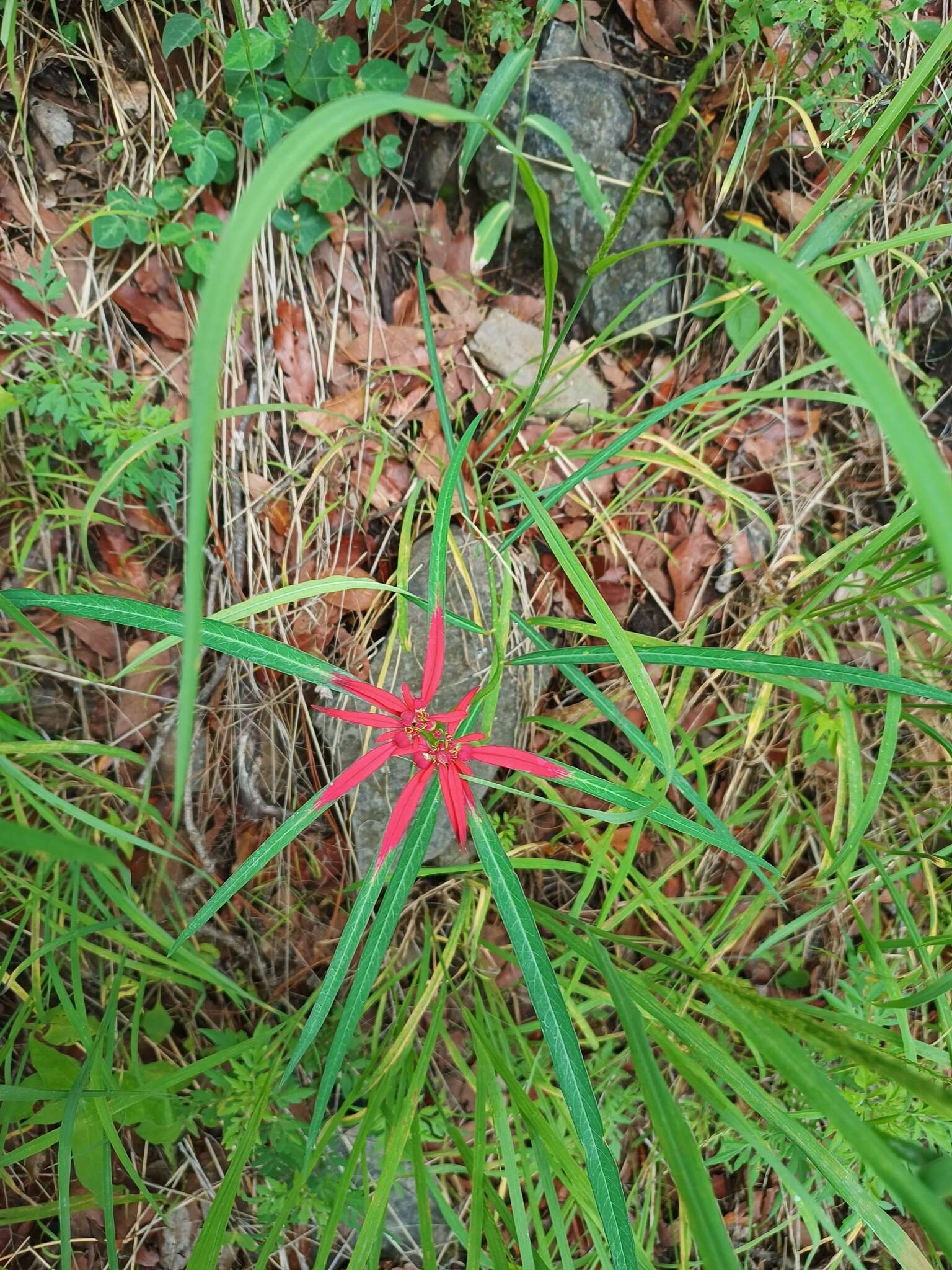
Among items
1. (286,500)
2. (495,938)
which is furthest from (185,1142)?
(286,500)

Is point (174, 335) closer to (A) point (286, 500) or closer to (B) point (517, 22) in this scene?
(A) point (286, 500)

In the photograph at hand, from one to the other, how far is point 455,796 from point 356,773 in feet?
0.35

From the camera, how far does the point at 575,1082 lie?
719 mm

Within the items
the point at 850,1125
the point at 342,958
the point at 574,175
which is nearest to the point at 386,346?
the point at 574,175

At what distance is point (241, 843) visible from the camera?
1338 millimetres

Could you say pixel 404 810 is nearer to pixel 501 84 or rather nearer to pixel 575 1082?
pixel 575 1082

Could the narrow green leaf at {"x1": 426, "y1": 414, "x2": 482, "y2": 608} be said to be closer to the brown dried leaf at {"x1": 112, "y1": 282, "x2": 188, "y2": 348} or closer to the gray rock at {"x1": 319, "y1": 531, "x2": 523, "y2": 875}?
the gray rock at {"x1": 319, "y1": 531, "x2": 523, "y2": 875}

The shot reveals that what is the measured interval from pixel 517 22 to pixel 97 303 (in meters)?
0.85

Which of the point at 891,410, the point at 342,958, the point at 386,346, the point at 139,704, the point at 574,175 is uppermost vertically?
the point at 574,175

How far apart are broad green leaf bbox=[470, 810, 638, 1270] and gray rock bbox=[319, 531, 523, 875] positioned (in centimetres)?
56

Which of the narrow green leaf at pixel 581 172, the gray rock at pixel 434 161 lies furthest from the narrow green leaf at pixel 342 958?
the gray rock at pixel 434 161

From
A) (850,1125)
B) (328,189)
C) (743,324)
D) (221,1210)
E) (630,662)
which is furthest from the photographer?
(743,324)

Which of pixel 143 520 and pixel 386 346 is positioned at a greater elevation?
pixel 386 346

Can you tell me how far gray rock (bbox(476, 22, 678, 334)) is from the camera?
4.44 feet
